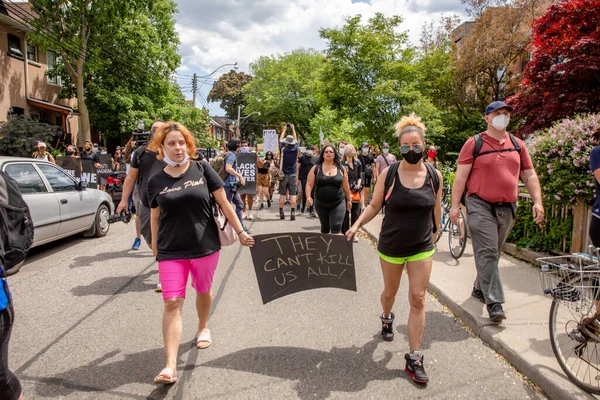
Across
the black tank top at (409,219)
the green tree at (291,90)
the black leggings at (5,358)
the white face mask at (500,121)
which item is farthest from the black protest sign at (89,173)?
the green tree at (291,90)

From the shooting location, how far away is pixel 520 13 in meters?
17.9

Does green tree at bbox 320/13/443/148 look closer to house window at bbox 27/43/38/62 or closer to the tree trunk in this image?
the tree trunk

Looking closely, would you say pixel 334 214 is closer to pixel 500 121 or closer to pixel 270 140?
pixel 500 121

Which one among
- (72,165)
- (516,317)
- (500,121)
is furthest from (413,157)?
(72,165)

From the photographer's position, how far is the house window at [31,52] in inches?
894

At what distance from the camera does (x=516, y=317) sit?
409 cm

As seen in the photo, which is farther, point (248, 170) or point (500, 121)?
point (248, 170)

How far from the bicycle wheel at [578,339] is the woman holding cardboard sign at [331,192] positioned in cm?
297

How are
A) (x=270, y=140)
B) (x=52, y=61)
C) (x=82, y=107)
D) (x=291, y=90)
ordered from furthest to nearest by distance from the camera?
(x=291, y=90)
(x=52, y=61)
(x=82, y=107)
(x=270, y=140)

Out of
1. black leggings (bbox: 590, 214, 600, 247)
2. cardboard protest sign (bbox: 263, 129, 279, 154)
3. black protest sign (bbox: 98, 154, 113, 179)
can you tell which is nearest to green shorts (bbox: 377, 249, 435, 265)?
black leggings (bbox: 590, 214, 600, 247)

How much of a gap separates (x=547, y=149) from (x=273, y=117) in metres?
45.2

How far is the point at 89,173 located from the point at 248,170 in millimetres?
6240

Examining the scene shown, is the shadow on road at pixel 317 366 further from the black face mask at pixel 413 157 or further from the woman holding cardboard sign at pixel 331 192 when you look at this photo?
the woman holding cardboard sign at pixel 331 192

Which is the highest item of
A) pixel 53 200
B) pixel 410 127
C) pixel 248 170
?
pixel 410 127
